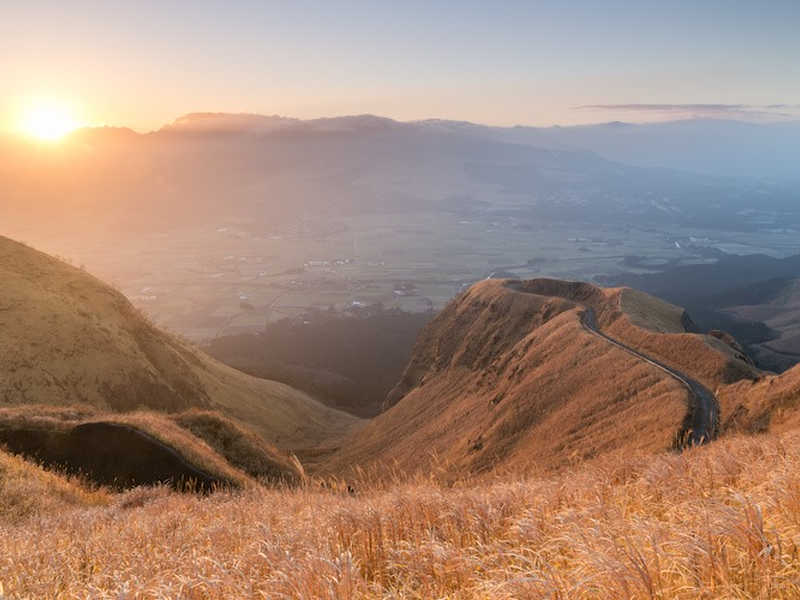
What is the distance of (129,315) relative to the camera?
46.6 m

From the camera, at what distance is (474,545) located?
543 cm

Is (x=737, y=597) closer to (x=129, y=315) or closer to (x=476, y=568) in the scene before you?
(x=476, y=568)

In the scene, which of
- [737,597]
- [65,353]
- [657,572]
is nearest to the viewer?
[737,597]

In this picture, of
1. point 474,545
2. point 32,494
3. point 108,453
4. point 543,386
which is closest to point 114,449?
point 108,453

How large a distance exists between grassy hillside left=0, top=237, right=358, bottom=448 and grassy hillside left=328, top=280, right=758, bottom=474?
14.4 metres

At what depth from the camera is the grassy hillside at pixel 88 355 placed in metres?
33.5

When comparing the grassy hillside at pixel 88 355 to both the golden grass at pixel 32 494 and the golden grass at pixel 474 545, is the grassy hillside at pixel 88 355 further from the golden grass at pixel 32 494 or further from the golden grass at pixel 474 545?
the golden grass at pixel 474 545

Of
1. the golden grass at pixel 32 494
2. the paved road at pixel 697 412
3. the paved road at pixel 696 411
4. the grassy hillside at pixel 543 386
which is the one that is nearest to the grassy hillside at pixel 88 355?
the grassy hillside at pixel 543 386

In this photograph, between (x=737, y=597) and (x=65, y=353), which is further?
(x=65, y=353)

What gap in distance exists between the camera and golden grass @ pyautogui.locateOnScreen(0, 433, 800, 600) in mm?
3576

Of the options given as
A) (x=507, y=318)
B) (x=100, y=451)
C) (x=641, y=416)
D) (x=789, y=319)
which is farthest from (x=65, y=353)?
→ (x=789, y=319)

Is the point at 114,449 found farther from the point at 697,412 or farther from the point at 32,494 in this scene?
the point at 697,412

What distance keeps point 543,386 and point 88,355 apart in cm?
3350

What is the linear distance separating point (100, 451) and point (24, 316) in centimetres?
2401
